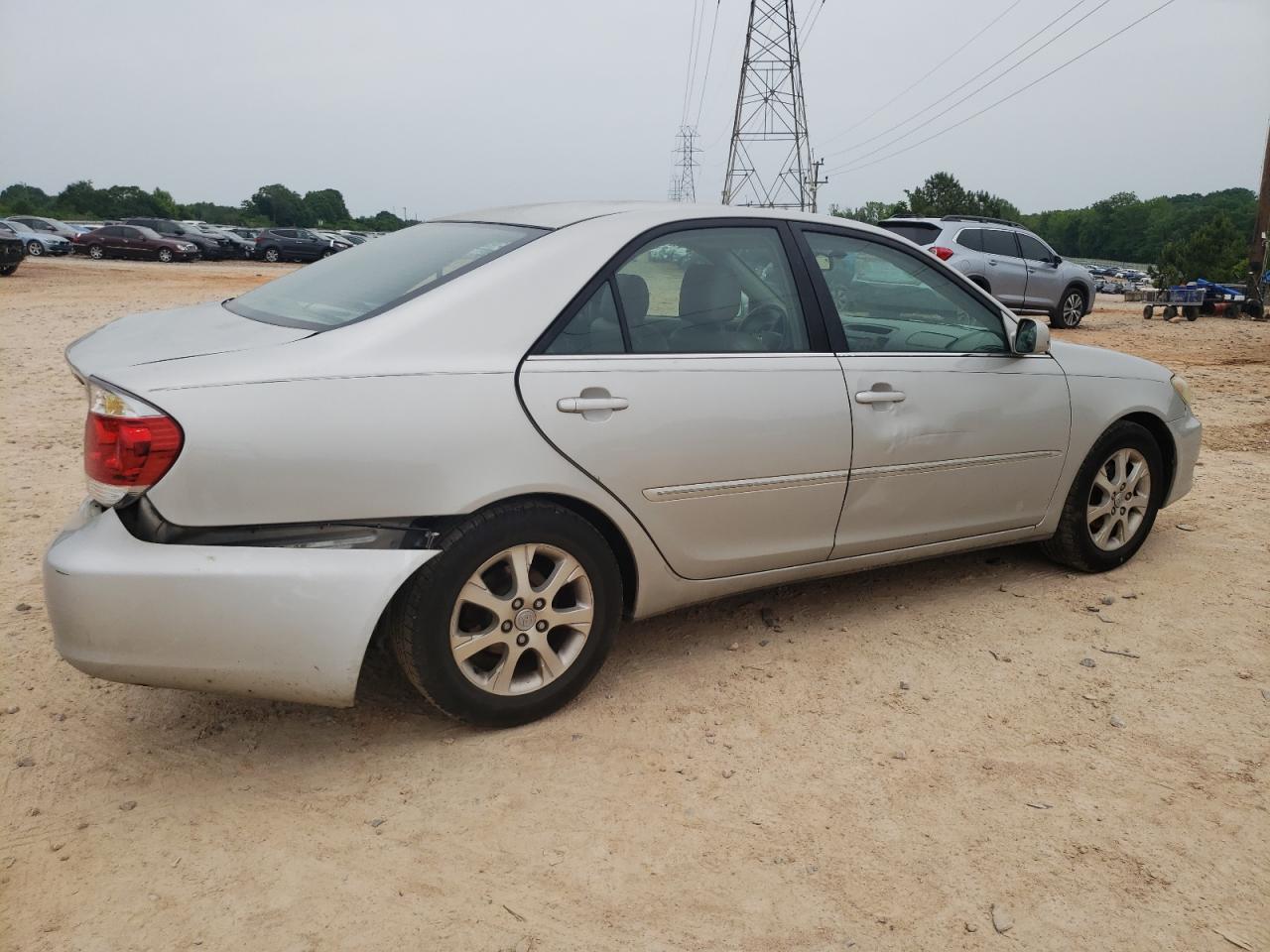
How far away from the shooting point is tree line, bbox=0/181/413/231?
75875mm

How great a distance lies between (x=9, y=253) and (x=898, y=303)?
80.6 ft

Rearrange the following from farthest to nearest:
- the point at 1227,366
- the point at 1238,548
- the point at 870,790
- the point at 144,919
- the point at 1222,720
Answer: the point at 1227,366
the point at 1238,548
the point at 1222,720
the point at 870,790
the point at 144,919

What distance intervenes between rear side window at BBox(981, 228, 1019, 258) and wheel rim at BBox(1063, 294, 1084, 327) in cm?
162

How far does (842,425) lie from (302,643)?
1.91 meters

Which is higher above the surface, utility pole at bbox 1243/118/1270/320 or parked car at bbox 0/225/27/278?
utility pole at bbox 1243/118/1270/320

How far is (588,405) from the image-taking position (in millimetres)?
3035

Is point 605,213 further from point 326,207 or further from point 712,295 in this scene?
point 326,207

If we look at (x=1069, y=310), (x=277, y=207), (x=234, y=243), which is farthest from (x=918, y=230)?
(x=277, y=207)

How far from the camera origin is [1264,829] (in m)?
2.69

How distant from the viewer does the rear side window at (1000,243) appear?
16.0 metres

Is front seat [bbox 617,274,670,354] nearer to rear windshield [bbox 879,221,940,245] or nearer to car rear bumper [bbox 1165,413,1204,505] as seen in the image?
car rear bumper [bbox 1165,413,1204,505]

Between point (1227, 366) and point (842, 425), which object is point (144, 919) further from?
point (1227, 366)

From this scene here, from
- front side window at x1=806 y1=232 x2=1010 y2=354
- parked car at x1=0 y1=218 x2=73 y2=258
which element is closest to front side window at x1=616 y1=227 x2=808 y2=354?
front side window at x1=806 y1=232 x2=1010 y2=354

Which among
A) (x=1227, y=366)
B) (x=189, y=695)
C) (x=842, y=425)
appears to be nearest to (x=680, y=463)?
(x=842, y=425)
